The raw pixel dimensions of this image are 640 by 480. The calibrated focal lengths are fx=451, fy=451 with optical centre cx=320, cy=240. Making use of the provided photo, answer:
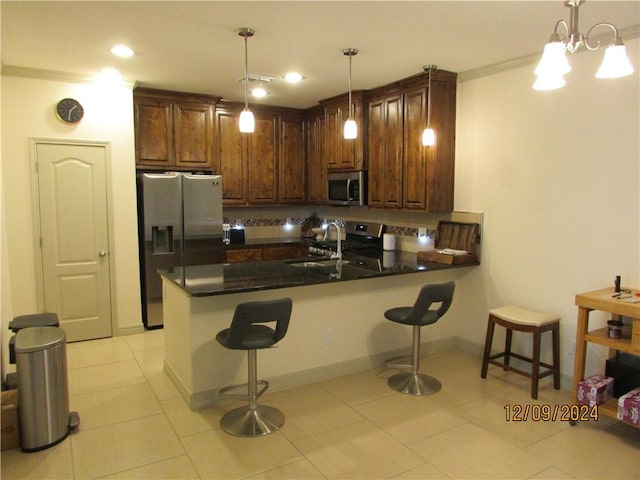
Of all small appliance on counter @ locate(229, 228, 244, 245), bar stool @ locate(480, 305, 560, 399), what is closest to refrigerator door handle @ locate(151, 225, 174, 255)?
small appliance on counter @ locate(229, 228, 244, 245)

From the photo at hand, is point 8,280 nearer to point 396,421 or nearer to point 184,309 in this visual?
point 184,309

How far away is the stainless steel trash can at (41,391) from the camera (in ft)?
8.43

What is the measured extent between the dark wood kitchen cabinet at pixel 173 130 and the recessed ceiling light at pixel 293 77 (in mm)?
1189

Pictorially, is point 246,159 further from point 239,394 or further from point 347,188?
point 239,394

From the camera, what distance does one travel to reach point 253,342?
2682 millimetres

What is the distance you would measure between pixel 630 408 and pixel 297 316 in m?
2.18

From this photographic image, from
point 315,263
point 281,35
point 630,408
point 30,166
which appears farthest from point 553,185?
point 30,166

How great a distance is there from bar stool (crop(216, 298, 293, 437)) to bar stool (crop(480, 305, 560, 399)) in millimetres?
1763

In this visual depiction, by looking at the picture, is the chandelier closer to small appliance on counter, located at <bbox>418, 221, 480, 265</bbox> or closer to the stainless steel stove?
small appliance on counter, located at <bbox>418, 221, 480, 265</bbox>

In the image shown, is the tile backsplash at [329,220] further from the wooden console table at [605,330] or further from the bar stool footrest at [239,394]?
the bar stool footrest at [239,394]

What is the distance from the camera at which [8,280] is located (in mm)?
3980

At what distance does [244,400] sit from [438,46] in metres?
2.90

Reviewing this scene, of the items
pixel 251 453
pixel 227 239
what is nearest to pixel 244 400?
pixel 251 453

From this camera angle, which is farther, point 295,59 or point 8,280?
point 8,280
